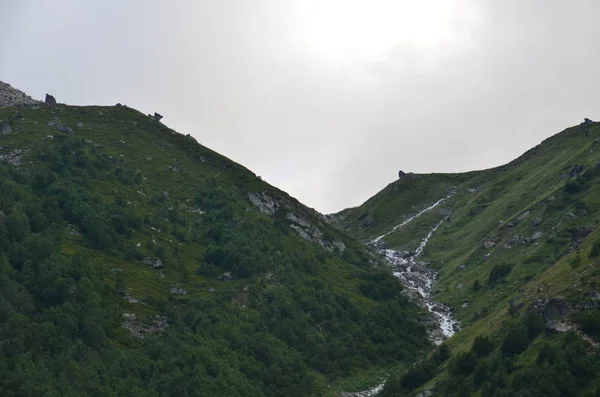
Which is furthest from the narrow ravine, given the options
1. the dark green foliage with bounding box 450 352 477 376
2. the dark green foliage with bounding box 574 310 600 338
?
the dark green foliage with bounding box 574 310 600 338

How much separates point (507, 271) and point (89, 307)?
92.9m

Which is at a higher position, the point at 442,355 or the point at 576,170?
the point at 576,170

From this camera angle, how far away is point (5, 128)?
181125mm

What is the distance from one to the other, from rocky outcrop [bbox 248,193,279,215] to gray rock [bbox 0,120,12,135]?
203ft

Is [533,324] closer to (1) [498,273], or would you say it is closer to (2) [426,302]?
(1) [498,273]

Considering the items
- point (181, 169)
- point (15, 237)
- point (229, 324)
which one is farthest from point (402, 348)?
point (181, 169)

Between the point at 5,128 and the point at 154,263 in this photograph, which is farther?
the point at 5,128

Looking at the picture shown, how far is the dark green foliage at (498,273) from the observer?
154 meters

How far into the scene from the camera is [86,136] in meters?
196

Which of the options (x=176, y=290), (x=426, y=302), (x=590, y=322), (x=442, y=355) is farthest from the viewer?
(x=426, y=302)

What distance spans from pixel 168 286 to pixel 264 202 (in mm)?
68663

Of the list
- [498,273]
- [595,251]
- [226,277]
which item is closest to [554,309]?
[595,251]

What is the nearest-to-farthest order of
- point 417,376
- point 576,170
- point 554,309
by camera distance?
point 554,309 → point 417,376 → point 576,170

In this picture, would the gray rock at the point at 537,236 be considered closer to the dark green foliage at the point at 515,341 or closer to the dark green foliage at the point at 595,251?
the dark green foliage at the point at 595,251
